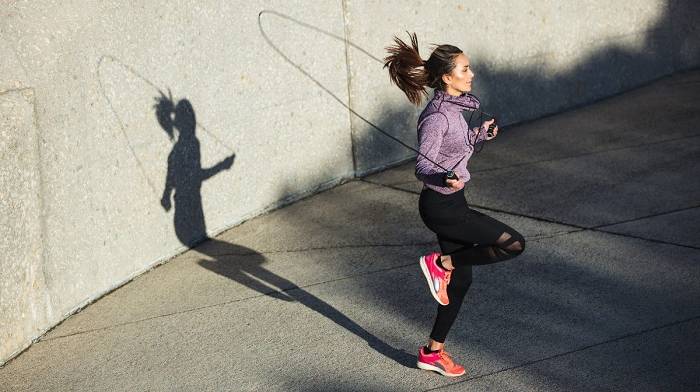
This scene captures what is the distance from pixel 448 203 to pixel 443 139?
32 cm

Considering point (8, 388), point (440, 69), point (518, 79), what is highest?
point (440, 69)

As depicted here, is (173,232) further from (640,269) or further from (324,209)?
(640,269)

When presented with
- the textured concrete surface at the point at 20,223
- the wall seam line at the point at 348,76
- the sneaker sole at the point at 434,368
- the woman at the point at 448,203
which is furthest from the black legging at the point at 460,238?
the wall seam line at the point at 348,76

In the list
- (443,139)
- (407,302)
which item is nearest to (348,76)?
(407,302)

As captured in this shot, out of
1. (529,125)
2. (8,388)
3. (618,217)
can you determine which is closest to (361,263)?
(618,217)

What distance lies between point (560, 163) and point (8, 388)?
499 cm

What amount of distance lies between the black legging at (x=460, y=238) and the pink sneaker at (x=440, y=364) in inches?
3.3

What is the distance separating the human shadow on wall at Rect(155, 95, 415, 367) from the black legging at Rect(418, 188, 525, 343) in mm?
1537

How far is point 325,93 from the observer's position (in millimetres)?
8398

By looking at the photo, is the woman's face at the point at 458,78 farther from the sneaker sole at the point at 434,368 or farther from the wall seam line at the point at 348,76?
the wall seam line at the point at 348,76

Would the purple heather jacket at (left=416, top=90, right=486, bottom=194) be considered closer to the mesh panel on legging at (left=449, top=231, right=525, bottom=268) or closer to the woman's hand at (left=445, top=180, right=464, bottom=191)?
the woman's hand at (left=445, top=180, right=464, bottom=191)

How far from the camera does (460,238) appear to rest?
5027 mm

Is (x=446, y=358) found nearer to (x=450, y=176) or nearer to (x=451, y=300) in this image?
(x=451, y=300)

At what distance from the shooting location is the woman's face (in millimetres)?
4984
